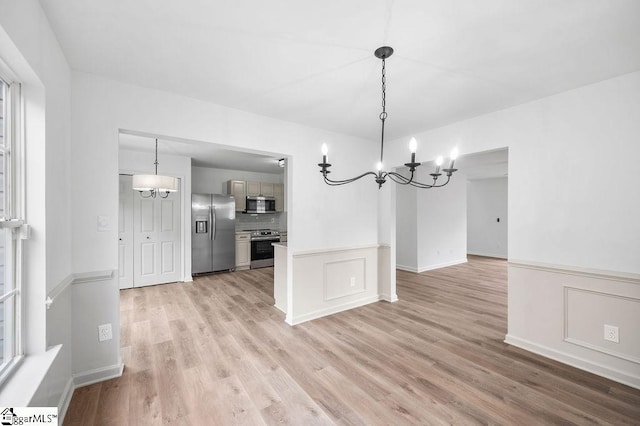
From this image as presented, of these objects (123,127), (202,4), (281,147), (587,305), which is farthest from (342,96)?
(587,305)

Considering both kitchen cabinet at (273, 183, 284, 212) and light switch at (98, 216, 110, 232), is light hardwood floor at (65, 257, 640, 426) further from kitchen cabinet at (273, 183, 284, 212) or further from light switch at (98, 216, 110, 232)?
kitchen cabinet at (273, 183, 284, 212)

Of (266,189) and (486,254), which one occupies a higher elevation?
(266,189)

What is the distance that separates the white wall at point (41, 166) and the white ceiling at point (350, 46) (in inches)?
9.1

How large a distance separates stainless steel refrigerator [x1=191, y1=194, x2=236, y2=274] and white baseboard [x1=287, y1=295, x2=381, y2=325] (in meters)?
3.14

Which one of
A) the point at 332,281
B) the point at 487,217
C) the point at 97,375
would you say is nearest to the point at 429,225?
the point at 487,217

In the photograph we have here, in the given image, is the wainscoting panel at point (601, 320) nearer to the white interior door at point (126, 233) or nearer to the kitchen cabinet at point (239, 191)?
the kitchen cabinet at point (239, 191)

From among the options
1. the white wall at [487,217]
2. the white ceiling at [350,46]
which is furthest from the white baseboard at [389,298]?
the white wall at [487,217]

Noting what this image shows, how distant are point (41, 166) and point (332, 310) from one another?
3129mm

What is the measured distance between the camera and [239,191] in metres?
6.36

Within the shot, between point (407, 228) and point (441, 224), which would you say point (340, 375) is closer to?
point (407, 228)

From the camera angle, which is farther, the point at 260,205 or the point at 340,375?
the point at 260,205

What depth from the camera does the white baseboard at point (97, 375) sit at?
206cm

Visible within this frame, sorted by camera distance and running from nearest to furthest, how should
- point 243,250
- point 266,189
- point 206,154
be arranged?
point 206,154
point 243,250
point 266,189

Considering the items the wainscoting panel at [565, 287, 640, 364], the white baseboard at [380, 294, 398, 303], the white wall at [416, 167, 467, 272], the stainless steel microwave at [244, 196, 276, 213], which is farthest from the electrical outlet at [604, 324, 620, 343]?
the stainless steel microwave at [244, 196, 276, 213]
